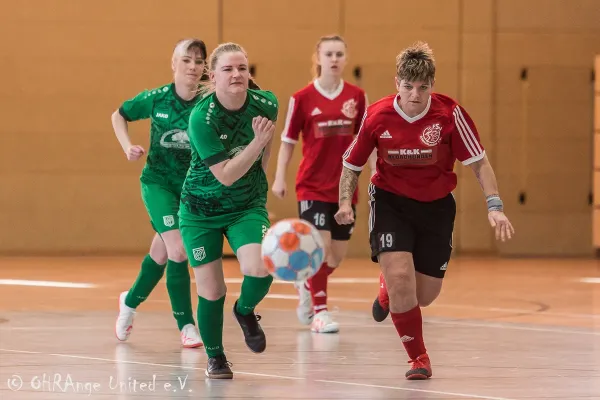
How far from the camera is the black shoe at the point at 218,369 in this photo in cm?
603

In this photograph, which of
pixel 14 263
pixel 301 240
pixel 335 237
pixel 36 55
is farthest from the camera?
pixel 36 55

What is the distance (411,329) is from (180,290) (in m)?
1.84

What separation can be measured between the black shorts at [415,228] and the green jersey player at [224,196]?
615mm

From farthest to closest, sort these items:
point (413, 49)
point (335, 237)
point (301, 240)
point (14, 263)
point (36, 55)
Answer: point (36, 55) → point (14, 263) → point (335, 237) → point (413, 49) → point (301, 240)

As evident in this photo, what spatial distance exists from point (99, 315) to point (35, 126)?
5.50 m

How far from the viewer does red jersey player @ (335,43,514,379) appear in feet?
19.7

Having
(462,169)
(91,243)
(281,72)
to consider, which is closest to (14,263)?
(91,243)

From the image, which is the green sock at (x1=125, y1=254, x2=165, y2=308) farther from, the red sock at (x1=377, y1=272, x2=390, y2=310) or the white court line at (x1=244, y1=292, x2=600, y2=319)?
the white court line at (x1=244, y1=292, x2=600, y2=319)

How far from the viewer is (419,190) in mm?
6141

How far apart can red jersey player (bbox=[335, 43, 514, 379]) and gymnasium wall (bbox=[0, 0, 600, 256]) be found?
24.7ft

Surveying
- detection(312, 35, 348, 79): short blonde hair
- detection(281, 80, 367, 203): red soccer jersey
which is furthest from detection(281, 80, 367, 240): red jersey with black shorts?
detection(312, 35, 348, 79): short blonde hair

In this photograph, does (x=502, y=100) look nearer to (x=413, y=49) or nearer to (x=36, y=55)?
(x=36, y=55)

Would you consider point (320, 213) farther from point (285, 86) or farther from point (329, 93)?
point (285, 86)

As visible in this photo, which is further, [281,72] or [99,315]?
[281,72]
